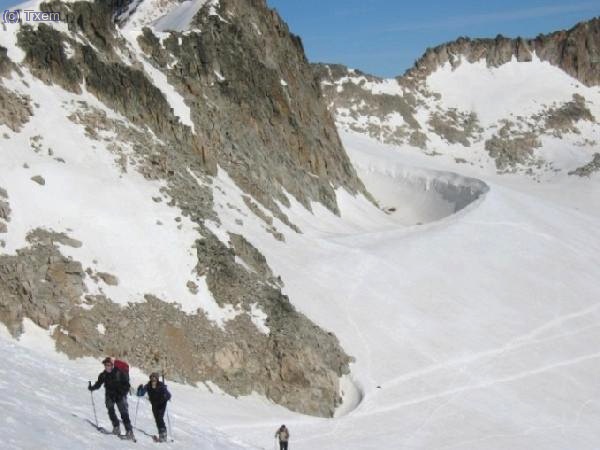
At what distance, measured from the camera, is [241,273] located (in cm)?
2981

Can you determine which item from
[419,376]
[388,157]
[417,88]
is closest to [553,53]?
[417,88]

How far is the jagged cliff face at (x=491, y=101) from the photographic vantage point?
8350cm

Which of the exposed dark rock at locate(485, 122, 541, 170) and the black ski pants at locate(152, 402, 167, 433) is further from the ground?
the exposed dark rock at locate(485, 122, 541, 170)

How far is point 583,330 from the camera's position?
121 feet

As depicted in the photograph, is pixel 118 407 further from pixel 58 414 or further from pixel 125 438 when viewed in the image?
pixel 58 414

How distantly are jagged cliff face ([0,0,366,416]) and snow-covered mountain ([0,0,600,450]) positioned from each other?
0.09 metres

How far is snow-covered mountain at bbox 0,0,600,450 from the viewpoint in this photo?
2384 cm

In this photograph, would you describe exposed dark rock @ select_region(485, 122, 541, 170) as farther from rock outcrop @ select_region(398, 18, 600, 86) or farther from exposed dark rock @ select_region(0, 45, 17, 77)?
exposed dark rock @ select_region(0, 45, 17, 77)

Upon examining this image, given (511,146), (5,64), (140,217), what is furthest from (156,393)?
(511,146)

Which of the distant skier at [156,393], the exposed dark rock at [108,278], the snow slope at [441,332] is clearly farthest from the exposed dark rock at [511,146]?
the distant skier at [156,393]

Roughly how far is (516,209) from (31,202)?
111ft

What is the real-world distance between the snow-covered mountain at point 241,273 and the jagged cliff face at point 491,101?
26541 millimetres

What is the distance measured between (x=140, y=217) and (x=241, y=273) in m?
4.08

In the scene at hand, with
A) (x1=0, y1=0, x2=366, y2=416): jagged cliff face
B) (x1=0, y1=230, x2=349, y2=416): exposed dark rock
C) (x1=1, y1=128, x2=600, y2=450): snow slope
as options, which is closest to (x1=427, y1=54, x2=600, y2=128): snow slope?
(x1=1, y1=128, x2=600, y2=450): snow slope
